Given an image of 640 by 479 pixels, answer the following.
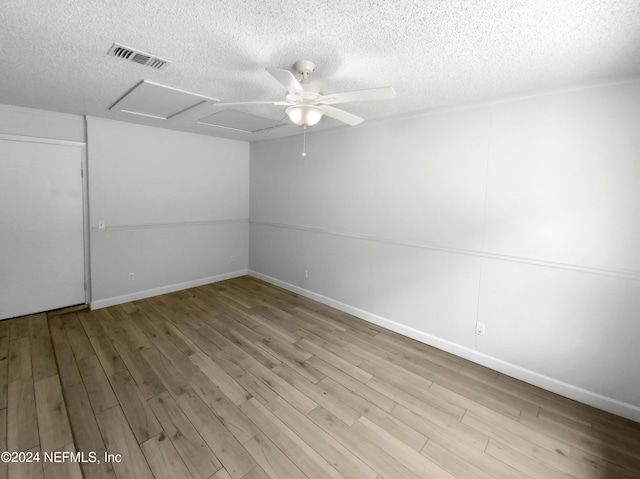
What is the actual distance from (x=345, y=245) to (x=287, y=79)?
247cm

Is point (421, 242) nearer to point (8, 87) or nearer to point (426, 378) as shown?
point (426, 378)

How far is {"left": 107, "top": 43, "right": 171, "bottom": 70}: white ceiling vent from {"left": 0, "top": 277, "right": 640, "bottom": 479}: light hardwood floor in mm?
2451

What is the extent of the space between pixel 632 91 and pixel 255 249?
4.88 m

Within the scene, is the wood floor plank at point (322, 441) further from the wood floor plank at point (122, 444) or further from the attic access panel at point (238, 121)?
the attic access panel at point (238, 121)

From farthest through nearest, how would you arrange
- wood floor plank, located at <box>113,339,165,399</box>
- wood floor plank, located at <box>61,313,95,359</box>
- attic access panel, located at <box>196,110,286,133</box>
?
attic access panel, located at <box>196,110,286,133</box>, wood floor plank, located at <box>61,313,95,359</box>, wood floor plank, located at <box>113,339,165,399</box>

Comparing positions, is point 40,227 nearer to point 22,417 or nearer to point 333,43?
point 22,417

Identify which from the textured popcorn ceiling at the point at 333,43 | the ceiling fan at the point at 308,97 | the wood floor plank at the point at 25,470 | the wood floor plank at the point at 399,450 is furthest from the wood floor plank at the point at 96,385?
the textured popcorn ceiling at the point at 333,43

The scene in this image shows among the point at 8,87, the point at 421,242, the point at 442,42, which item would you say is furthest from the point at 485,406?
the point at 8,87

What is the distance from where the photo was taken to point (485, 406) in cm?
222

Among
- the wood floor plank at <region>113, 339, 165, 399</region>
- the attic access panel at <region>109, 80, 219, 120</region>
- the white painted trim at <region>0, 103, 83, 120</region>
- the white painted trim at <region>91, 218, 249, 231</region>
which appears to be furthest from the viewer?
the white painted trim at <region>91, 218, 249, 231</region>

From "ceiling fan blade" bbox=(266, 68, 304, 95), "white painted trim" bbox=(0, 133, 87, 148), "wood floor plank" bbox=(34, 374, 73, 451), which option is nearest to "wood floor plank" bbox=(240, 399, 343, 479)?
"wood floor plank" bbox=(34, 374, 73, 451)

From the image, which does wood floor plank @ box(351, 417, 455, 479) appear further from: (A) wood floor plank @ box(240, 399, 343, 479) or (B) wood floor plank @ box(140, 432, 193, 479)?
(B) wood floor plank @ box(140, 432, 193, 479)

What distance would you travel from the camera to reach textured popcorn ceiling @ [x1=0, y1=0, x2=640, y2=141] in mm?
1393

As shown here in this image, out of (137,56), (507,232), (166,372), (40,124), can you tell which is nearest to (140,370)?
(166,372)
